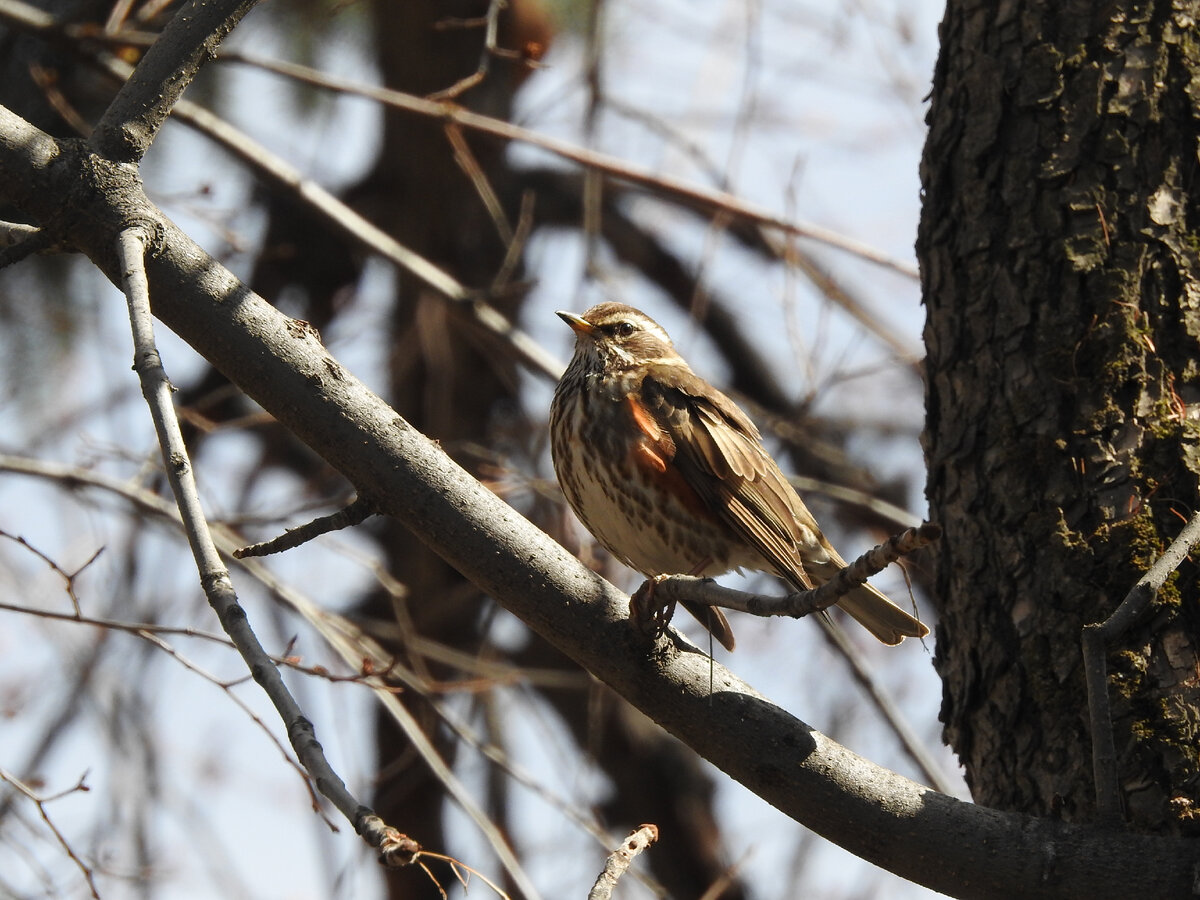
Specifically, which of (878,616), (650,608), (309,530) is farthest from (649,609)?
(878,616)

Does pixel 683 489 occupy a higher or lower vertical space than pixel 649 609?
higher

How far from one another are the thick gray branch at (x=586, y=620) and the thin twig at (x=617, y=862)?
34 centimetres

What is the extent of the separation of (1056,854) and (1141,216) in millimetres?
1691

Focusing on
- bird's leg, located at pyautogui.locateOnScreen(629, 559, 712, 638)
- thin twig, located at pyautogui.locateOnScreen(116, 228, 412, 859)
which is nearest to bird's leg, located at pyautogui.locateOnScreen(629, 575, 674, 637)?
bird's leg, located at pyautogui.locateOnScreen(629, 559, 712, 638)

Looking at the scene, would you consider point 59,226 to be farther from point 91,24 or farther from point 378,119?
point 378,119

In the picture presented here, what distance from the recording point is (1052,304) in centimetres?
334

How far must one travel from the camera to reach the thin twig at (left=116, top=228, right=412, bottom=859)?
1.85 m

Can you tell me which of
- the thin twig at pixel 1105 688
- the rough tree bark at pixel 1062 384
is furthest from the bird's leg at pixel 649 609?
the rough tree bark at pixel 1062 384

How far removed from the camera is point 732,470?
13.4ft

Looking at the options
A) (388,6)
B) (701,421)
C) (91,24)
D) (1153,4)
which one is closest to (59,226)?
(701,421)

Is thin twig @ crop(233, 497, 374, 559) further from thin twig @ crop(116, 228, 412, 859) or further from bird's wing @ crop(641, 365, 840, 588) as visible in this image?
bird's wing @ crop(641, 365, 840, 588)

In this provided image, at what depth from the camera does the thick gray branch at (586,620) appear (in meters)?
2.54

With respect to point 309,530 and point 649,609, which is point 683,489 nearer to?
point 649,609

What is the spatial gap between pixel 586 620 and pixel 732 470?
1.58 metres
